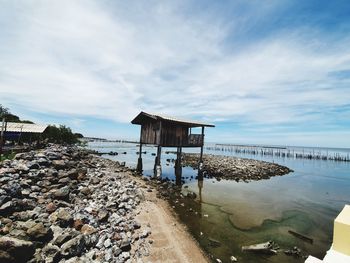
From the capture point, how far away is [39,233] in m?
6.93

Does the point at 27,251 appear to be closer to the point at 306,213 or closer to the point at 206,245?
the point at 206,245

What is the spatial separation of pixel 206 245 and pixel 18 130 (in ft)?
90.7

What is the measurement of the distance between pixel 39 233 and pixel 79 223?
1732 millimetres

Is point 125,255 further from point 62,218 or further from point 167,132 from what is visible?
point 167,132

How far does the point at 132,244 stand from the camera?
8.40 metres

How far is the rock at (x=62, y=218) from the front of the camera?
8.22 meters

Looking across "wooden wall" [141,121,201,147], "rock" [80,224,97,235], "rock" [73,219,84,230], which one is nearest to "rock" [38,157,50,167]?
"rock" [73,219,84,230]

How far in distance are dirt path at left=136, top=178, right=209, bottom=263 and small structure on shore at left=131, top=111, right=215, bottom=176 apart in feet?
28.8

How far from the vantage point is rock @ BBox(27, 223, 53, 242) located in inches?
269

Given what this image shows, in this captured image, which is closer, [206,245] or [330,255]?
[330,255]

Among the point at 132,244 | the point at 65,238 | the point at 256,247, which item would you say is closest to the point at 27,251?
the point at 65,238

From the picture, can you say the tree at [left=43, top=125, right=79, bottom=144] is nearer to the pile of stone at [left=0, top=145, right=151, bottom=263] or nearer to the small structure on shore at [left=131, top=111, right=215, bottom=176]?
the small structure on shore at [left=131, top=111, right=215, bottom=176]

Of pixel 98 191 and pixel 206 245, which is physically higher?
pixel 98 191

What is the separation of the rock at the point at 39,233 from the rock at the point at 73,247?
689mm
